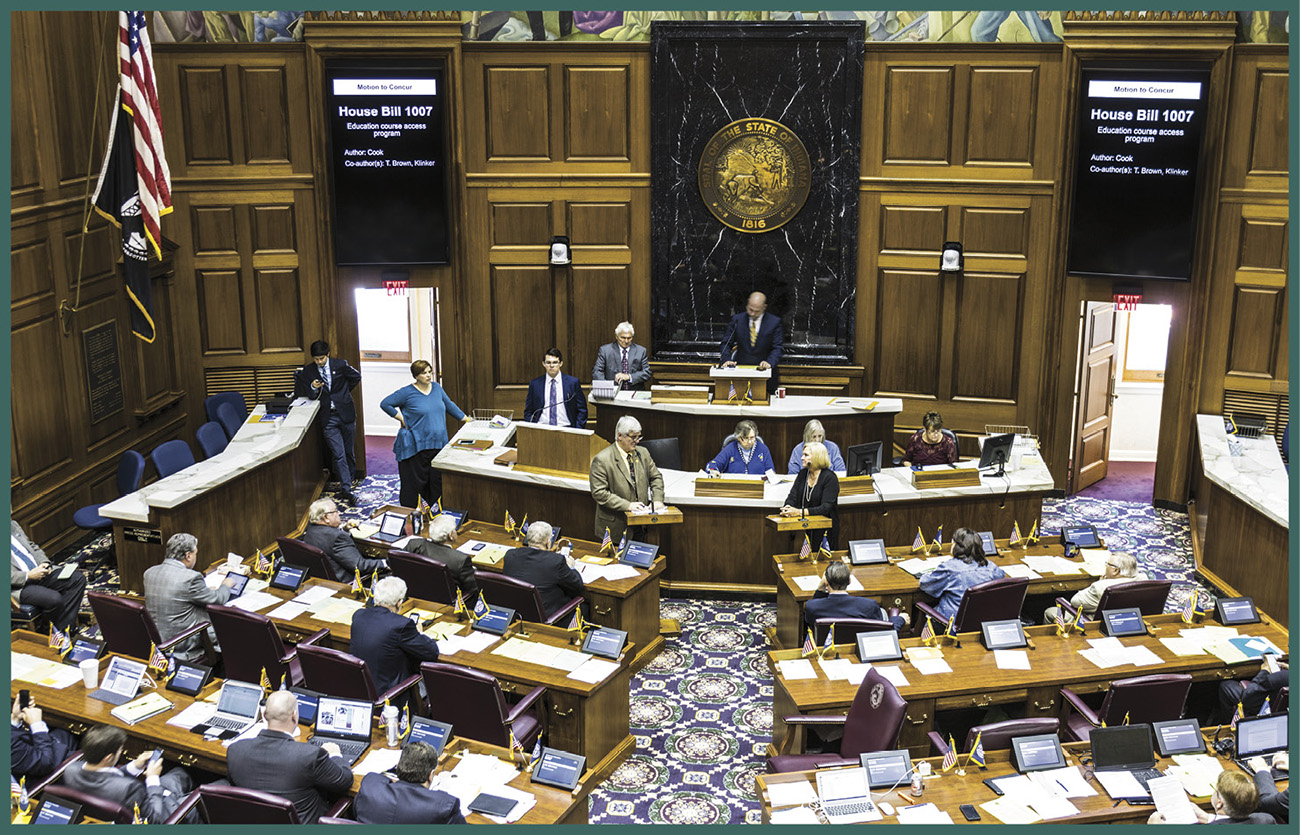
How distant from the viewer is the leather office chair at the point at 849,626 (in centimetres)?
727

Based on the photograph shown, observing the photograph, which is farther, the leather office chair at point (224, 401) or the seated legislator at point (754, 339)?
the seated legislator at point (754, 339)

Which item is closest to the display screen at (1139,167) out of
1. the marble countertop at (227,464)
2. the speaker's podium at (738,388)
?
the speaker's podium at (738,388)

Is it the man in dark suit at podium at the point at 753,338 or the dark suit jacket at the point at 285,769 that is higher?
the man in dark suit at podium at the point at 753,338

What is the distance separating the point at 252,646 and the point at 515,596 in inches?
64.0

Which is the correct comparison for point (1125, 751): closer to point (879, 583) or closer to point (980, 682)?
point (980, 682)

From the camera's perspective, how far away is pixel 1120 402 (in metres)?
14.4

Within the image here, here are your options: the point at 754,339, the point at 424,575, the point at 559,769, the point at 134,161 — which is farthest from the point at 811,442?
the point at 134,161

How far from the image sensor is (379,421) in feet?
50.7

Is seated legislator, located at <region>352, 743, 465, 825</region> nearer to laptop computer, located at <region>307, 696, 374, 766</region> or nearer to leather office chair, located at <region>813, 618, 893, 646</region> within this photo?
laptop computer, located at <region>307, 696, 374, 766</region>

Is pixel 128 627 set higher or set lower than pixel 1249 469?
lower

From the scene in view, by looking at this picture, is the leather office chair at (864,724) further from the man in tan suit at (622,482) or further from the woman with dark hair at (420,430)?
the woman with dark hair at (420,430)

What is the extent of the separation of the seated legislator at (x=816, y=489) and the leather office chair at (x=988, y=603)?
1.42 meters

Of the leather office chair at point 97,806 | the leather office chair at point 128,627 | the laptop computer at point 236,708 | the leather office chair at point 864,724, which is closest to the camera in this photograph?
the leather office chair at point 97,806

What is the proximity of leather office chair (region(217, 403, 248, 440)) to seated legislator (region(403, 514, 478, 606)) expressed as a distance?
167 inches
